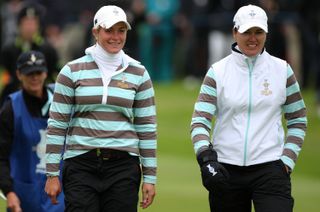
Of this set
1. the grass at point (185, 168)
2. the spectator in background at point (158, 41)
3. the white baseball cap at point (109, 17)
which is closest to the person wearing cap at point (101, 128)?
the white baseball cap at point (109, 17)

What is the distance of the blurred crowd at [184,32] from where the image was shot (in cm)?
2492

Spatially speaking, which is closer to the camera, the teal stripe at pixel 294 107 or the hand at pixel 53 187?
the hand at pixel 53 187

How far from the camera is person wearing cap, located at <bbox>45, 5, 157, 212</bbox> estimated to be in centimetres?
799

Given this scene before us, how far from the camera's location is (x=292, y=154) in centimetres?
830

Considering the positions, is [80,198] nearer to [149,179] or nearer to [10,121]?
[149,179]

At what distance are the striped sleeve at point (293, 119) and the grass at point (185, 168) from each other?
4.32 metres

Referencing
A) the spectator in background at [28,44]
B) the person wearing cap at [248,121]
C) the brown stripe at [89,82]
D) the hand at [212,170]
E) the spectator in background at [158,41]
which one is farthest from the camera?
the spectator in background at [158,41]

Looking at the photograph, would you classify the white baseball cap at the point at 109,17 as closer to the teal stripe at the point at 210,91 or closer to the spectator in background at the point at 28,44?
the teal stripe at the point at 210,91

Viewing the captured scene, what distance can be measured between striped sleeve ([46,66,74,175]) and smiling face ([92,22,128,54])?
345mm

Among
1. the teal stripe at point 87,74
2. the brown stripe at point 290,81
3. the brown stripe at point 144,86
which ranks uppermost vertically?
the teal stripe at point 87,74

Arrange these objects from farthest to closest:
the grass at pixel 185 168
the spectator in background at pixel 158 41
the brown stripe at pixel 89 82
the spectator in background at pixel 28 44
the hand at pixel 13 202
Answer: the spectator in background at pixel 158 41 < the grass at pixel 185 168 < the spectator in background at pixel 28 44 < the hand at pixel 13 202 < the brown stripe at pixel 89 82

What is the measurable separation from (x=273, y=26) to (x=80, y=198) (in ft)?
55.1

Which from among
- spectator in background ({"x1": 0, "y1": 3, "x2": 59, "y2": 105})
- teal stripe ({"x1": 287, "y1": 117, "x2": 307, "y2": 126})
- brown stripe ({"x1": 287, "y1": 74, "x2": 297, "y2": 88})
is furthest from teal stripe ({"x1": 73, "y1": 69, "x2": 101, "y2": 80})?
spectator in background ({"x1": 0, "y1": 3, "x2": 59, "y2": 105})

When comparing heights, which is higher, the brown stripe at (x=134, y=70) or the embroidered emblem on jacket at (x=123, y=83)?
the brown stripe at (x=134, y=70)
